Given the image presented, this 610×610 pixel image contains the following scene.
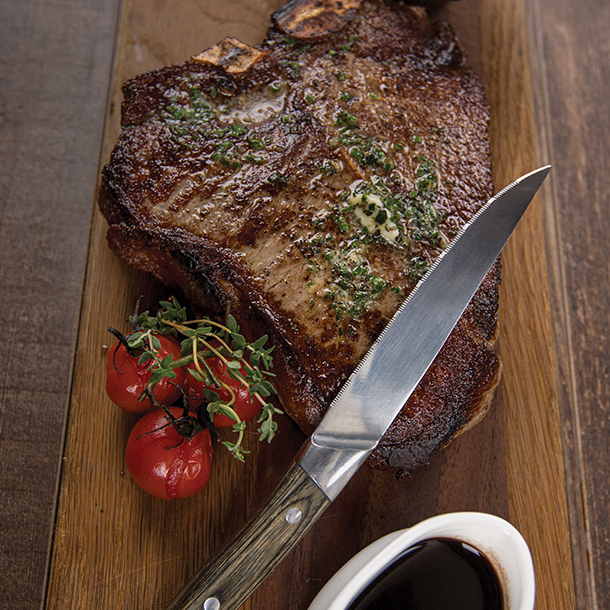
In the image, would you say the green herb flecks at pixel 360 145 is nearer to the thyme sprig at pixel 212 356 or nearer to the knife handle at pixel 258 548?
the thyme sprig at pixel 212 356

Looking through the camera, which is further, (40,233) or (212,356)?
(40,233)

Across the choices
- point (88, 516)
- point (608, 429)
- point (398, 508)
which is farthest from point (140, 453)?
point (608, 429)

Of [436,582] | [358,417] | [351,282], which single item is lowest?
[436,582]

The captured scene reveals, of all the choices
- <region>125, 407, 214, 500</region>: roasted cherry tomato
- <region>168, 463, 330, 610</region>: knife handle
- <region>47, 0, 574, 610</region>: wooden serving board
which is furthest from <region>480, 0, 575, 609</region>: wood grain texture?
<region>125, 407, 214, 500</region>: roasted cherry tomato

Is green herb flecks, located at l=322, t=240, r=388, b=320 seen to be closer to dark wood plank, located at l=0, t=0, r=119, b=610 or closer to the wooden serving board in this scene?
the wooden serving board

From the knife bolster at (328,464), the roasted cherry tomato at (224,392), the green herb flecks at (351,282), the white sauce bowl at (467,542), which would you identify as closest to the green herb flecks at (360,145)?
the green herb flecks at (351,282)

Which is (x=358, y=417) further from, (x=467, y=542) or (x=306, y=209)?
(x=306, y=209)

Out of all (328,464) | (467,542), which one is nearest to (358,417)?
(328,464)
